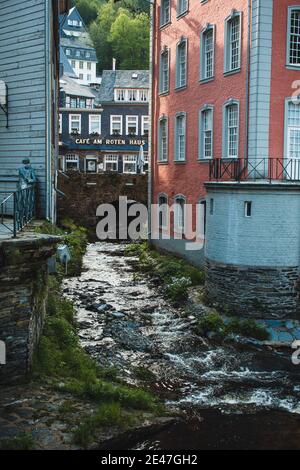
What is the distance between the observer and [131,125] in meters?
51.9

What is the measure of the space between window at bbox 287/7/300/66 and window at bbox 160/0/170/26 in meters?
9.71

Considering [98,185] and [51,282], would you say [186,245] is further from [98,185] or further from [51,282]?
[98,185]

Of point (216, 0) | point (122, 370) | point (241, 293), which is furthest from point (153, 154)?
point (122, 370)

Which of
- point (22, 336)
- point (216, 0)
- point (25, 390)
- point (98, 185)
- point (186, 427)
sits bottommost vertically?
point (186, 427)

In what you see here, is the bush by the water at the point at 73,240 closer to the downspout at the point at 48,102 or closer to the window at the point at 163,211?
the downspout at the point at 48,102

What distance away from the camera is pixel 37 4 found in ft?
48.5

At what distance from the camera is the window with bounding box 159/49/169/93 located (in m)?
26.9

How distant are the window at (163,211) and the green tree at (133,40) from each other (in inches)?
A: 1772

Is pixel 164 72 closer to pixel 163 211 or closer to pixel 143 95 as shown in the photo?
pixel 163 211

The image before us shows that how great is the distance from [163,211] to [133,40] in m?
49.8

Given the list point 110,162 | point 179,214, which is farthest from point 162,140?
point 110,162

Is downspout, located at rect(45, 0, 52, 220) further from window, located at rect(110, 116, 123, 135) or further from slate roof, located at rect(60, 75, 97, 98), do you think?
slate roof, located at rect(60, 75, 97, 98)

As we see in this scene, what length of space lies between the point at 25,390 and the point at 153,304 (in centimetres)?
984
